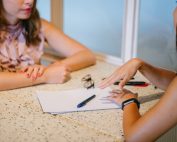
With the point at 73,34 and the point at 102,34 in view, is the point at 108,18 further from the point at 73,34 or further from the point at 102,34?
the point at 73,34

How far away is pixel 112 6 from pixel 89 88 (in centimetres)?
73

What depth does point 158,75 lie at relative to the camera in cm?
122

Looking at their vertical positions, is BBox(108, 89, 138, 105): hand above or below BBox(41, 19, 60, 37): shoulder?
below

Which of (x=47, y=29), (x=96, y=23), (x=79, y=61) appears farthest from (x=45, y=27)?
(x=96, y=23)

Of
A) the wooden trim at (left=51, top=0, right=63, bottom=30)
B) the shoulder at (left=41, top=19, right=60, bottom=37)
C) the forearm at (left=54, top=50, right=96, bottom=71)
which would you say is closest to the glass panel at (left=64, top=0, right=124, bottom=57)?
the wooden trim at (left=51, top=0, right=63, bottom=30)

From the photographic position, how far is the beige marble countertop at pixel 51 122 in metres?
0.89

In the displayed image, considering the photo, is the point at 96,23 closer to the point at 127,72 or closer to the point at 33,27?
the point at 33,27

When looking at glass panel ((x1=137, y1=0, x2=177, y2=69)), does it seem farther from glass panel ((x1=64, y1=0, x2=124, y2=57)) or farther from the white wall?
the white wall

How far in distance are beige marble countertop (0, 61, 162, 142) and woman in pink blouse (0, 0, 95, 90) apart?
0.15 metres

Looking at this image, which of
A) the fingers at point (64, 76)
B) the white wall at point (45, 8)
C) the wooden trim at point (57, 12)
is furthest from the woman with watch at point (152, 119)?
the white wall at point (45, 8)

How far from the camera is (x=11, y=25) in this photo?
1.54 meters

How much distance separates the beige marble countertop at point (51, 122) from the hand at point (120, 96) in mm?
42

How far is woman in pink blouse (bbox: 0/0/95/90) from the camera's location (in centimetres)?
136

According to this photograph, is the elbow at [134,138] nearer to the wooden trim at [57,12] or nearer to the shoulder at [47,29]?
the shoulder at [47,29]
